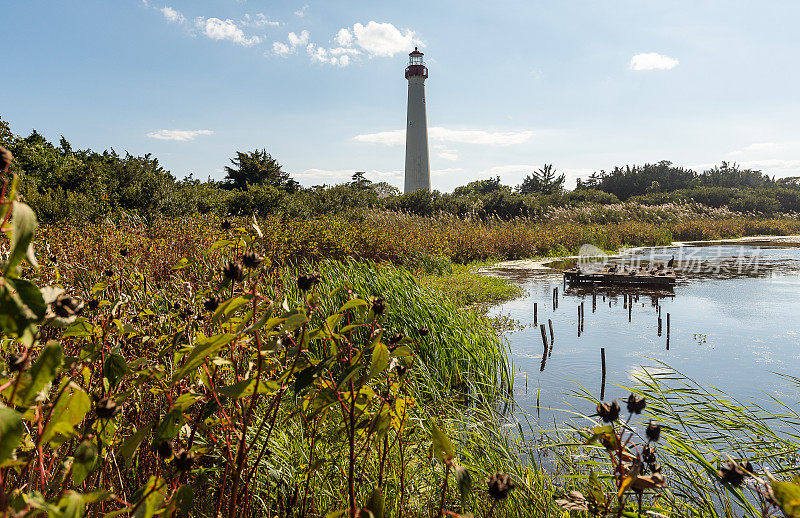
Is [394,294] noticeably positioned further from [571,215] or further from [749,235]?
[749,235]

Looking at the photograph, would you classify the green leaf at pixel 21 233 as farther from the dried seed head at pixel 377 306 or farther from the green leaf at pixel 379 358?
the dried seed head at pixel 377 306

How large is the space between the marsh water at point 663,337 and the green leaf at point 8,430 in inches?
125

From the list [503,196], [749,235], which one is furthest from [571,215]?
[749,235]

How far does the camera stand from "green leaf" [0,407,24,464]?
64cm

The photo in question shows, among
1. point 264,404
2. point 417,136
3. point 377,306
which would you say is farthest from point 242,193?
point 417,136

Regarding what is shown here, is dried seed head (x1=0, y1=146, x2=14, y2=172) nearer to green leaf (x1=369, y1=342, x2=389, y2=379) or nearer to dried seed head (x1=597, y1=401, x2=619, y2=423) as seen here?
green leaf (x1=369, y1=342, x2=389, y2=379)

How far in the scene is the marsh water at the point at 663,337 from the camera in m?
5.00

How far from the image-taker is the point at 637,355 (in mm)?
5941

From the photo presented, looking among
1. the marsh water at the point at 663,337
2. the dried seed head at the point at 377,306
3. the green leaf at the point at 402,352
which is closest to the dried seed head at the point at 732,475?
the green leaf at the point at 402,352

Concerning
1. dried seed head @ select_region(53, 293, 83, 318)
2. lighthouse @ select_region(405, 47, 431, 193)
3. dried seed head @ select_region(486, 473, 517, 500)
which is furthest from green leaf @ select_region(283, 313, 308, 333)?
lighthouse @ select_region(405, 47, 431, 193)

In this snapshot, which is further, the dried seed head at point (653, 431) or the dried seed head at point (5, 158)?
the dried seed head at point (653, 431)

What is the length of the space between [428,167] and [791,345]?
3329 cm

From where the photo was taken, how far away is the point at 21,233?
22.3 inches

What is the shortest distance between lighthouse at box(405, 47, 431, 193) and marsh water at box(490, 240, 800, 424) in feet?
87.3
